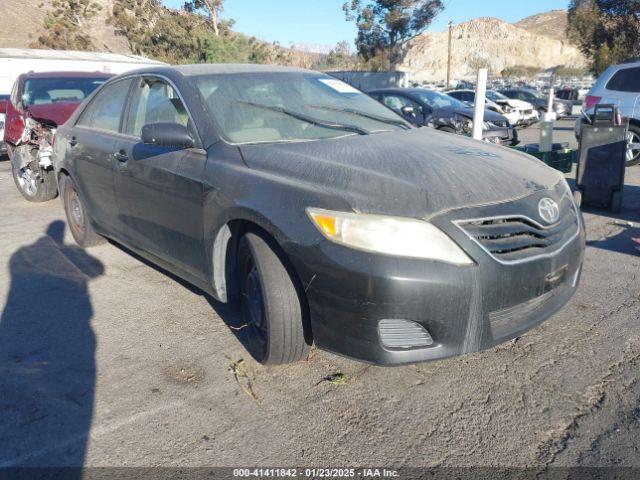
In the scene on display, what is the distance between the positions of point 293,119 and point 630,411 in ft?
8.12

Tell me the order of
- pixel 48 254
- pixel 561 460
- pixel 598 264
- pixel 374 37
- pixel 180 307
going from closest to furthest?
pixel 561 460 → pixel 180 307 → pixel 598 264 → pixel 48 254 → pixel 374 37

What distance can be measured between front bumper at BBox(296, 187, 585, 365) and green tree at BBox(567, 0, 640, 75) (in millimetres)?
31173

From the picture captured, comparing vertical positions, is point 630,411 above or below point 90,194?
below

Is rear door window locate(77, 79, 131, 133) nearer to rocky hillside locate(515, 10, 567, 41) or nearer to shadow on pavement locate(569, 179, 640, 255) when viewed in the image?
shadow on pavement locate(569, 179, 640, 255)

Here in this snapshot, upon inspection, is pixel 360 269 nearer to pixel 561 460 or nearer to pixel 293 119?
pixel 561 460

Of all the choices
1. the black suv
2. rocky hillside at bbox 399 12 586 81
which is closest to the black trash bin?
the black suv

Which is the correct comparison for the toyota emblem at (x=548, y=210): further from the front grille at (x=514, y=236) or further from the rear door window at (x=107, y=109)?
the rear door window at (x=107, y=109)

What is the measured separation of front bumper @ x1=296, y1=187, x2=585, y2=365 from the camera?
248cm

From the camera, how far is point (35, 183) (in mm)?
7320

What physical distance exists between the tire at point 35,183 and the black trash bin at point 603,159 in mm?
6393

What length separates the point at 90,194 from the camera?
4.78 meters

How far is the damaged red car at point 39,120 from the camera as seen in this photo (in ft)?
23.9

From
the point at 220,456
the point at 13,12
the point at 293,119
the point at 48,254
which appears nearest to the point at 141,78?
the point at 293,119

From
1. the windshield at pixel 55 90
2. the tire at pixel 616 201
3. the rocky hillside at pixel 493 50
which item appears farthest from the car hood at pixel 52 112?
the rocky hillside at pixel 493 50
